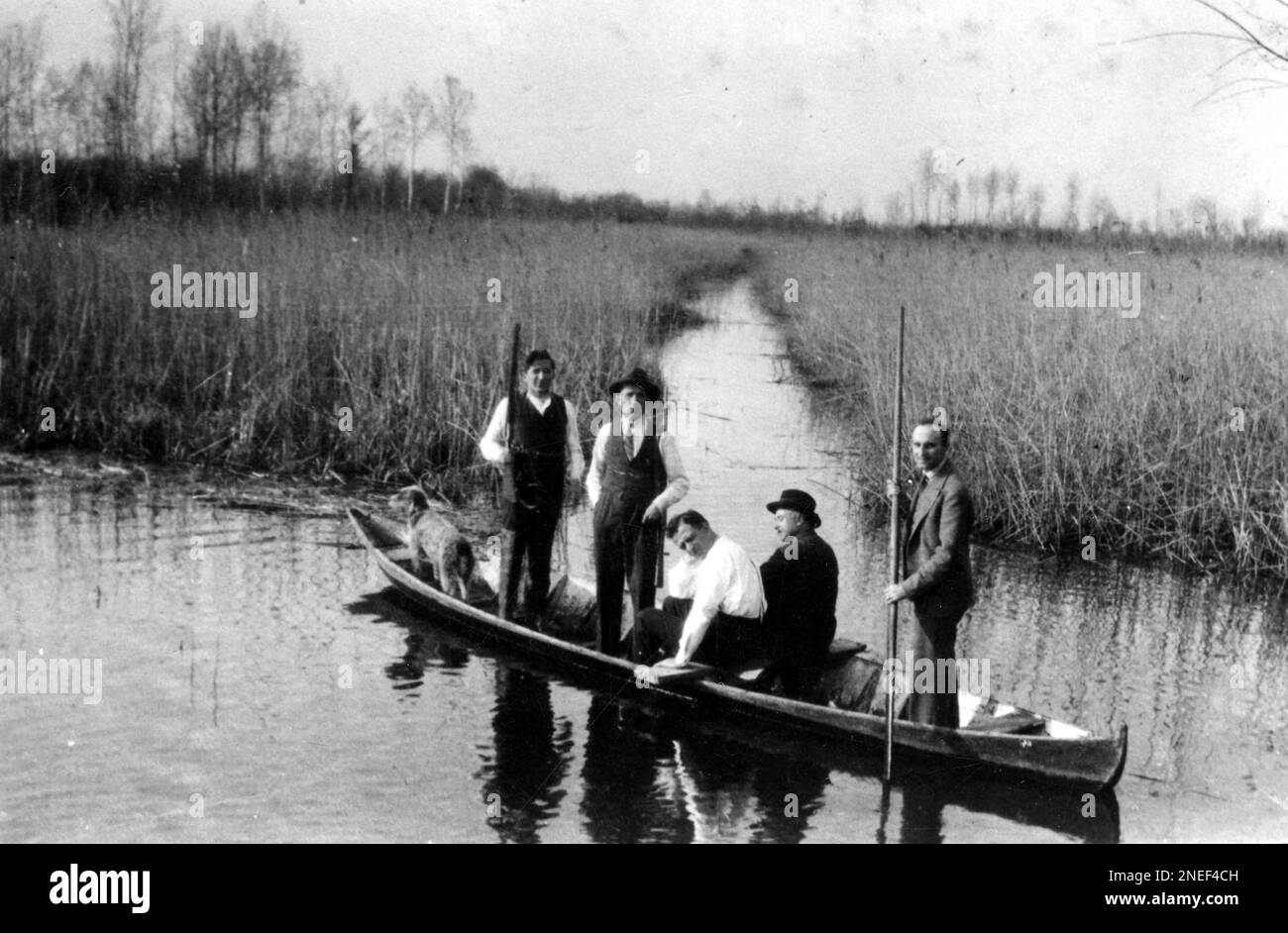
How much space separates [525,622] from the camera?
8133 mm

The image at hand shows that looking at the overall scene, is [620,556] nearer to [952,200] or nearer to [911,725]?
[911,725]

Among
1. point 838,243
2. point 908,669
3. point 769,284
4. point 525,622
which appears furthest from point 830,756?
point 769,284

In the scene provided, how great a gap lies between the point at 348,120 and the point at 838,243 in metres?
14.1

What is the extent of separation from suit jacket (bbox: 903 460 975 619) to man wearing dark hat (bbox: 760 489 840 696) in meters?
0.68

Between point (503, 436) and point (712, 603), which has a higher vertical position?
point (503, 436)

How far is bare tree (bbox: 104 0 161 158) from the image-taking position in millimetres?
11016

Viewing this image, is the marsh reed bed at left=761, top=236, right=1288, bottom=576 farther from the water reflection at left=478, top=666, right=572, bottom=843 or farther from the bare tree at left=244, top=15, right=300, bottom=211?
the bare tree at left=244, top=15, right=300, bottom=211

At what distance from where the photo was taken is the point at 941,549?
18.7ft

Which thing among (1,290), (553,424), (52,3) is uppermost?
(52,3)

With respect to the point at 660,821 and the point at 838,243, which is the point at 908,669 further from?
the point at 838,243

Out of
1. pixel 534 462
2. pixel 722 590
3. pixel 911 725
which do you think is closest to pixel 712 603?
pixel 722 590

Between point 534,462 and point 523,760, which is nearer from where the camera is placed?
point 523,760
